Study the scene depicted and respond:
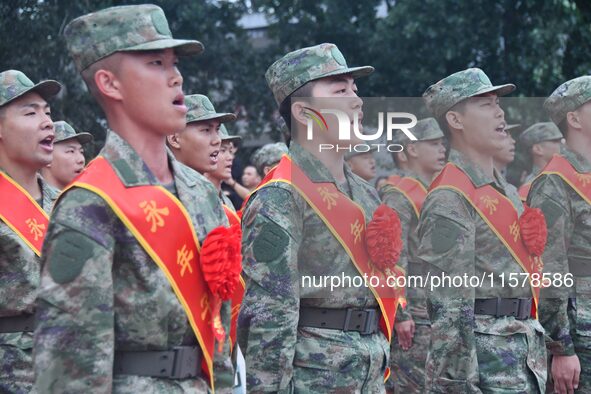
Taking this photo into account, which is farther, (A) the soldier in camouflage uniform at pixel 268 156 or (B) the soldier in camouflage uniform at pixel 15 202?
(A) the soldier in camouflage uniform at pixel 268 156

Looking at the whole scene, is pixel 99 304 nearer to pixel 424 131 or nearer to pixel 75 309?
pixel 75 309

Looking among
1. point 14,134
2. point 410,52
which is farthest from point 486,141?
point 410,52

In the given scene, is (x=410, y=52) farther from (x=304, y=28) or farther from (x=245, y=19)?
(x=245, y=19)

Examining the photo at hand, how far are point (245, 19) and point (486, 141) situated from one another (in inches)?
461

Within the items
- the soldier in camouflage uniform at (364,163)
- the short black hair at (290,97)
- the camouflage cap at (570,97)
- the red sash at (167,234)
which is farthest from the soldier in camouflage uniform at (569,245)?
the red sash at (167,234)

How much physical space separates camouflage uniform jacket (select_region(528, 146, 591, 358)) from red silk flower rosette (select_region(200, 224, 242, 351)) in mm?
2998

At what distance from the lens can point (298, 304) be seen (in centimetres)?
490

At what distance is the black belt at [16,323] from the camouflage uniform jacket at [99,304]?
2.05m

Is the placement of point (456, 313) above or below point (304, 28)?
below

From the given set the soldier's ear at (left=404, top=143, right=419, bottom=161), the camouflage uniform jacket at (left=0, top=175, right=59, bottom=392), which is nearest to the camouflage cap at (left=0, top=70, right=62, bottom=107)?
the camouflage uniform jacket at (left=0, top=175, right=59, bottom=392)

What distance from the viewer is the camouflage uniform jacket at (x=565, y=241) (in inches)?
249

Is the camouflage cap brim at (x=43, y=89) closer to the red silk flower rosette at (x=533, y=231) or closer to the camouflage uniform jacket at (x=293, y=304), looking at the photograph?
the camouflage uniform jacket at (x=293, y=304)

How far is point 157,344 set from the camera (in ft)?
11.8

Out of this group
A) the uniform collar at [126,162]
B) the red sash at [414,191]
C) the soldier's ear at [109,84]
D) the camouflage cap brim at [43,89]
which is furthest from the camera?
the red sash at [414,191]
